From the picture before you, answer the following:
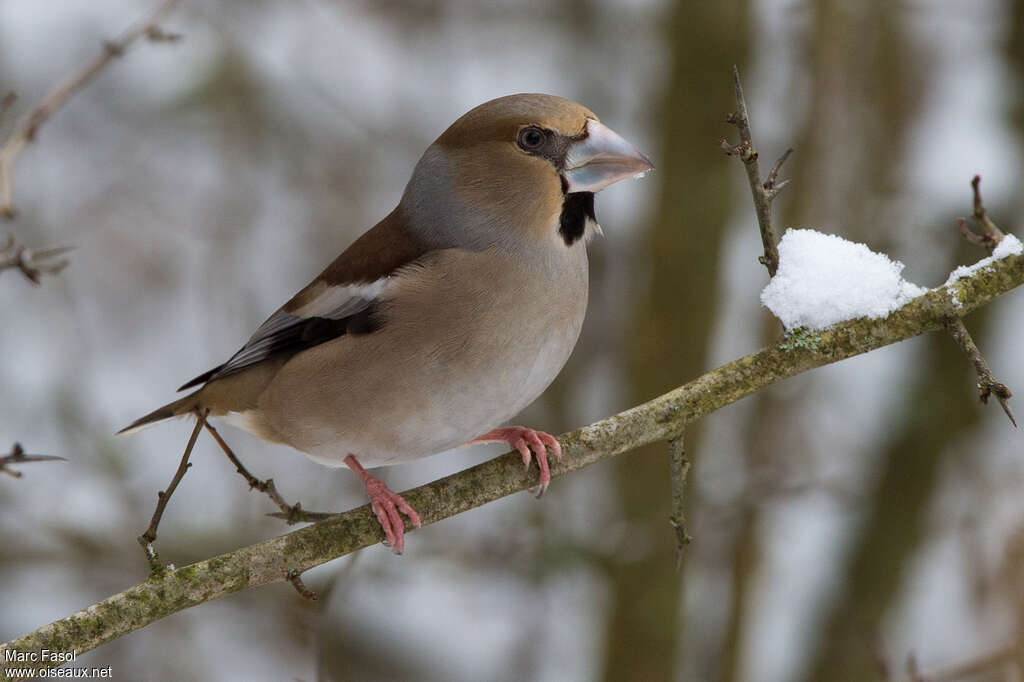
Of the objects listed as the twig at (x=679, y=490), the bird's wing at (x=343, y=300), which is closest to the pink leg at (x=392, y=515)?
the bird's wing at (x=343, y=300)

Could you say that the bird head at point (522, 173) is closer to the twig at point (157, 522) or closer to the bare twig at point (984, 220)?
the bare twig at point (984, 220)

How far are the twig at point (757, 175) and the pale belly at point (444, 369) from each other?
826 mm

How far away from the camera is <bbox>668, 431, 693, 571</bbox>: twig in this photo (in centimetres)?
323

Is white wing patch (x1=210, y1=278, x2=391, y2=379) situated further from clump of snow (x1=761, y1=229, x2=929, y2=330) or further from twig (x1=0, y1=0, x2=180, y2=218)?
clump of snow (x1=761, y1=229, x2=929, y2=330)

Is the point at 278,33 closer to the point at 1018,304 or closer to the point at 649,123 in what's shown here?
the point at 649,123

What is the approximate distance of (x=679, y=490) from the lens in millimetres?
3234

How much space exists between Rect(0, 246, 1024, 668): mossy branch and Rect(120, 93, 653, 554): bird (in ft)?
0.38

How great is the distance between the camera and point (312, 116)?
807 centimetres

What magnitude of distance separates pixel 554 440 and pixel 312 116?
5.20 m

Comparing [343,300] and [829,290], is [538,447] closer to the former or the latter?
[343,300]

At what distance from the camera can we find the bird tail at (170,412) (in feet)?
14.6

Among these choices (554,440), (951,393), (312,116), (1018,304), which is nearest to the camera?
(554,440)

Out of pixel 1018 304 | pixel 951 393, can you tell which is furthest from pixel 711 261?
pixel 1018 304

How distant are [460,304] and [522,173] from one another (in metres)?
0.53
